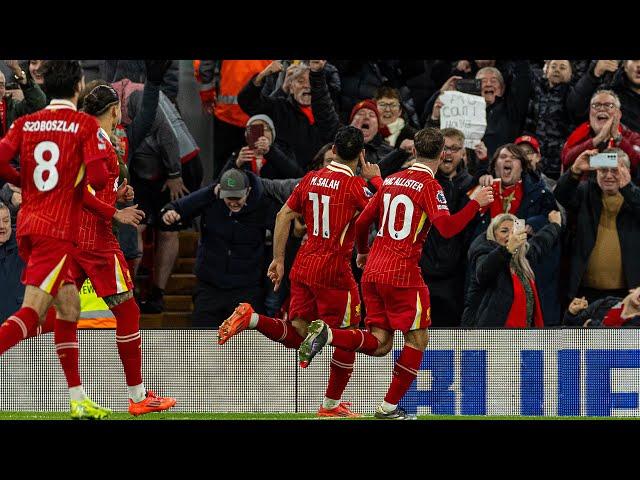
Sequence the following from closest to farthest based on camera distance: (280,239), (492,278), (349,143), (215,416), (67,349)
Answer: (67,349)
(349,143)
(280,239)
(215,416)
(492,278)

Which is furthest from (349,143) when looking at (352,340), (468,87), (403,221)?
(468,87)

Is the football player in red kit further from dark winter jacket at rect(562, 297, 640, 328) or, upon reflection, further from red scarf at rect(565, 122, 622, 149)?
red scarf at rect(565, 122, 622, 149)

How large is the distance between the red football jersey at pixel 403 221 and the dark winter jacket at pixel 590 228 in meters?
2.64

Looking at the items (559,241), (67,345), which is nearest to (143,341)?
(67,345)

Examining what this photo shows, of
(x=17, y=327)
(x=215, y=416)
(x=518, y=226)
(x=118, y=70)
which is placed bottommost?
(x=215, y=416)

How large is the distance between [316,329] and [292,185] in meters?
2.69

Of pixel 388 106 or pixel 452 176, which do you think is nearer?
pixel 452 176

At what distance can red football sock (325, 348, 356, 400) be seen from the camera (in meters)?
9.66

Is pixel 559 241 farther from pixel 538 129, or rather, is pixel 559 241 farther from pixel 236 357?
pixel 236 357

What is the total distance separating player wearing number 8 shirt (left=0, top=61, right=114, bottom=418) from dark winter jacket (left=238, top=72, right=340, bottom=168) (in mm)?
3566

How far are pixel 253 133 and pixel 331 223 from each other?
233cm

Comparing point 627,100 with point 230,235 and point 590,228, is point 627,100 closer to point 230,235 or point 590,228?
point 590,228

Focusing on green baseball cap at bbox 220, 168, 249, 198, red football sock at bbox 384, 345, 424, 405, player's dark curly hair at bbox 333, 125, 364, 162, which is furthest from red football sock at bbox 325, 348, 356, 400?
green baseball cap at bbox 220, 168, 249, 198

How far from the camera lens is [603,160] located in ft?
37.2
